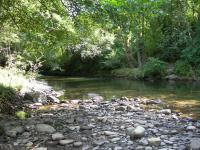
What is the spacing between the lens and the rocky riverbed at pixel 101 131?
6.64 meters

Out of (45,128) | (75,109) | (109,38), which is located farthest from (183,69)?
(45,128)

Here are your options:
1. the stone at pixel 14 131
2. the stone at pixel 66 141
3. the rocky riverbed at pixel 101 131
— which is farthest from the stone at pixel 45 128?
the stone at pixel 66 141

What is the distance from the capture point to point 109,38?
110 ft

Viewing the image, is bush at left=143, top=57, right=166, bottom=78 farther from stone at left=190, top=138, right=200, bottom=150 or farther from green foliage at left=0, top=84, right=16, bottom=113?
stone at left=190, top=138, right=200, bottom=150

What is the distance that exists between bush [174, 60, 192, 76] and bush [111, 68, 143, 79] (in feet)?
9.87

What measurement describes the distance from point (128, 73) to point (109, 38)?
4834 mm

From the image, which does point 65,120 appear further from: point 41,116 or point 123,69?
point 123,69

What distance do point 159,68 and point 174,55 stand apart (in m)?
3.48

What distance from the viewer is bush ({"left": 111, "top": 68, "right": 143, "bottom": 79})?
28072mm

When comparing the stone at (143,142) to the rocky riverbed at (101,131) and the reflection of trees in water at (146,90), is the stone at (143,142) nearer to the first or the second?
the rocky riverbed at (101,131)

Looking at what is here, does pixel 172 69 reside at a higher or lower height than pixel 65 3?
lower

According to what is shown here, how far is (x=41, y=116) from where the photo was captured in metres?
9.46

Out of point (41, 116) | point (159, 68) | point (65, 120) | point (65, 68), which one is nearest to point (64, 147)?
point (65, 120)

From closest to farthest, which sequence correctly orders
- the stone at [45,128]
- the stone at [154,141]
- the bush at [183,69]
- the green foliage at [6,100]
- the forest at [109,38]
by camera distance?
the stone at [154,141] < the stone at [45,128] < the green foliage at [6,100] < the forest at [109,38] < the bush at [183,69]
